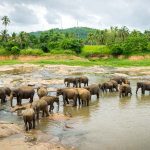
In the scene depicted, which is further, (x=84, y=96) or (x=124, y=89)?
(x=124, y=89)

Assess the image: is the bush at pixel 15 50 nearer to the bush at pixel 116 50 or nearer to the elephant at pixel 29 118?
the bush at pixel 116 50

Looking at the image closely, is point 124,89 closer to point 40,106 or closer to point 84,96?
point 84,96

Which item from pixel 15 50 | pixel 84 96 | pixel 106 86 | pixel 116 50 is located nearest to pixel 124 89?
pixel 106 86

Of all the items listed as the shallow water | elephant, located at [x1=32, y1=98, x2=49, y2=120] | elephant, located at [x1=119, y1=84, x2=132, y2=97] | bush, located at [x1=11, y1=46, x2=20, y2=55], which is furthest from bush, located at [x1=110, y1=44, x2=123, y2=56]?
elephant, located at [x1=32, y1=98, x2=49, y2=120]

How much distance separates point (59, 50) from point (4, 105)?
5497 cm

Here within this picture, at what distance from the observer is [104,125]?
57.1 ft

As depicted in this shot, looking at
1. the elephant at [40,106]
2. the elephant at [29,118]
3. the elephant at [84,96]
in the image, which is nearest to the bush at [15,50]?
the elephant at [84,96]

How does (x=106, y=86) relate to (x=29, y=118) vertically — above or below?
above

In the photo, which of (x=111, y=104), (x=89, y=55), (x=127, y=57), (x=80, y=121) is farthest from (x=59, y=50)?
(x=80, y=121)

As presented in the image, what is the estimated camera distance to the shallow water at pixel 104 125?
14.6 metres

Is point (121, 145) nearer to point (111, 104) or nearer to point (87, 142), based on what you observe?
→ point (87, 142)

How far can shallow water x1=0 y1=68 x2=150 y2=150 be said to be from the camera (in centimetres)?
1459

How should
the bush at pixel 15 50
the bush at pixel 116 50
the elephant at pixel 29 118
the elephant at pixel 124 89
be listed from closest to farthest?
1. the elephant at pixel 29 118
2. the elephant at pixel 124 89
3. the bush at pixel 116 50
4. the bush at pixel 15 50

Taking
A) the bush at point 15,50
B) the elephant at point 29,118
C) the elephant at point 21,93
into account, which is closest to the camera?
the elephant at point 29,118
